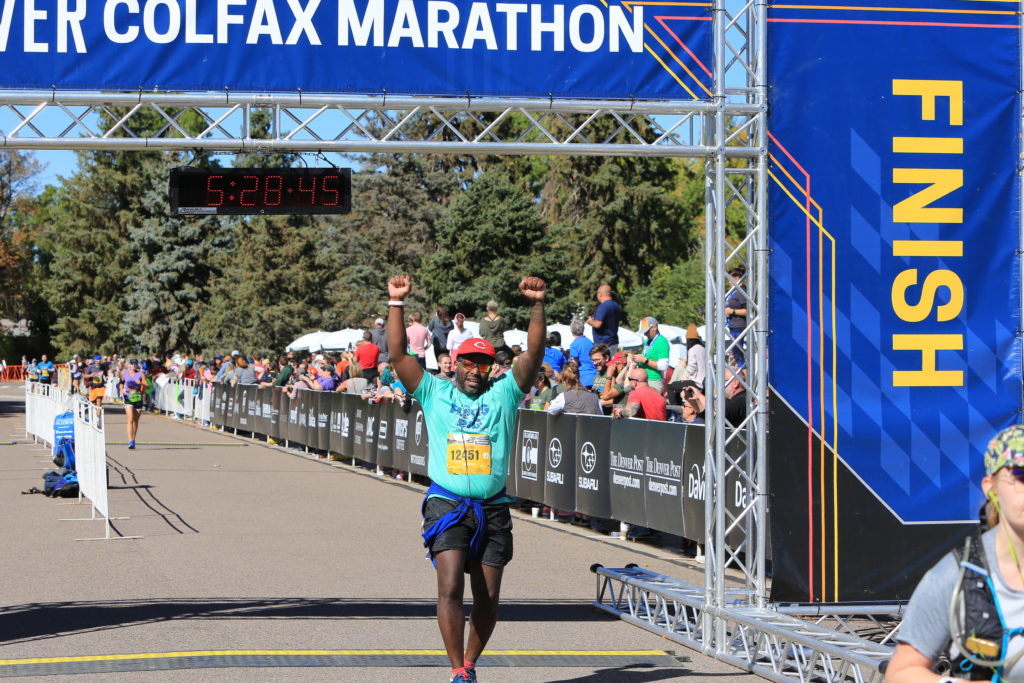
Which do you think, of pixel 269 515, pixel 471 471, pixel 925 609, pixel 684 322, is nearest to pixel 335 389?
pixel 269 515

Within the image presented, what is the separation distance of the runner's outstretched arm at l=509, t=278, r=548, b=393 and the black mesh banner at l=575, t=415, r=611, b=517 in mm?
7205

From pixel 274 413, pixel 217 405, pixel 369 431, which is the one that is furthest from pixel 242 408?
pixel 369 431

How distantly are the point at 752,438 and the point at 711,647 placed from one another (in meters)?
1.48

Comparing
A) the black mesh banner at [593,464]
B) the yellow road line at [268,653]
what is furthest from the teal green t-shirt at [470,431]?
the black mesh banner at [593,464]

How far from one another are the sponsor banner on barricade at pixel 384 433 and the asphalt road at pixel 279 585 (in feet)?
7.21

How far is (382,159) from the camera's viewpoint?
62.8 meters

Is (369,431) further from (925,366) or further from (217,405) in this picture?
(925,366)

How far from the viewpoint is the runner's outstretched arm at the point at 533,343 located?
23.4 feet

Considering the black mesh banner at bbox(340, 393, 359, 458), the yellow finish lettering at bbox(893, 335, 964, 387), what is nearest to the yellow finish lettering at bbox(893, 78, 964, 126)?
the yellow finish lettering at bbox(893, 335, 964, 387)

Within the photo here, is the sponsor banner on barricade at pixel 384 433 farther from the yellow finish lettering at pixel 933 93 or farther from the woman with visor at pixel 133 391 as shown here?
the yellow finish lettering at pixel 933 93

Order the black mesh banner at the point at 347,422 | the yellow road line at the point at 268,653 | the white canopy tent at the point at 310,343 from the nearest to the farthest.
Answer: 1. the yellow road line at the point at 268,653
2. the black mesh banner at the point at 347,422
3. the white canopy tent at the point at 310,343

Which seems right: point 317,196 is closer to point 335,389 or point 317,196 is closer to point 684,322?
point 335,389

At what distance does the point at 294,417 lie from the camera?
28.9 metres

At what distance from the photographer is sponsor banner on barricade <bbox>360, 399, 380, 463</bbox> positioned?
23.0 meters
